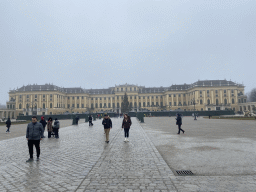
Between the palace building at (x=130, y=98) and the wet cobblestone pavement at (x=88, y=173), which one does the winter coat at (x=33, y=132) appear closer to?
the wet cobblestone pavement at (x=88, y=173)

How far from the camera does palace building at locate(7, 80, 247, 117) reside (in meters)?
83.8

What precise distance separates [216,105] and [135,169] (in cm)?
8561

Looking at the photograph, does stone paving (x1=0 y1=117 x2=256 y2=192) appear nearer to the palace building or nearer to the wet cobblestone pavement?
the wet cobblestone pavement

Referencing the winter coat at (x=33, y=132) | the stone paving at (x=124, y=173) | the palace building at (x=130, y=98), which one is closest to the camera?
the stone paving at (x=124, y=173)

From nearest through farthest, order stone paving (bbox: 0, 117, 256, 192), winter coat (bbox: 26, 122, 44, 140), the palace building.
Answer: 1. stone paving (bbox: 0, 117, 256, 192)
2. winter coat (bbox: 26, 122, 44, 140)
3. the palace building

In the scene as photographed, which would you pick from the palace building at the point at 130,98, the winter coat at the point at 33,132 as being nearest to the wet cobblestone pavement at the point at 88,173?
the winter coat at the point at 33,132

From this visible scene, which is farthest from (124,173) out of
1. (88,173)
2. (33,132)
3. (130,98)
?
(130,98)

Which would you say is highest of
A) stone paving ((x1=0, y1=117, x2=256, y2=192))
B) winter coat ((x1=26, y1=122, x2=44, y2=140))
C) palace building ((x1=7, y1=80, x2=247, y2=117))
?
palace building ((x1=7, y1=80, x2=247, y2=117))

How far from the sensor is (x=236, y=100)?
82.9m

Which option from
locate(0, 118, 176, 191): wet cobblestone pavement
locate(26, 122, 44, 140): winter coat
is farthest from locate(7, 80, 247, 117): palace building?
locate(26, 122, 44, 140): winter coat

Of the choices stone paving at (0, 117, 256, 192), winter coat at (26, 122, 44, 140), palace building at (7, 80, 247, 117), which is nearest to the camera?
stone paving at (0, 117, 256, 192)

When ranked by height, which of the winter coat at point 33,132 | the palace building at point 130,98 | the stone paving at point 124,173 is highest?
the palace building at point 130,98

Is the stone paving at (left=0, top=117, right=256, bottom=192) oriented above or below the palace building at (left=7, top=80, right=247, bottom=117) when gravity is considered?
below

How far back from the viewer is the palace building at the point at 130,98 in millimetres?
83812
